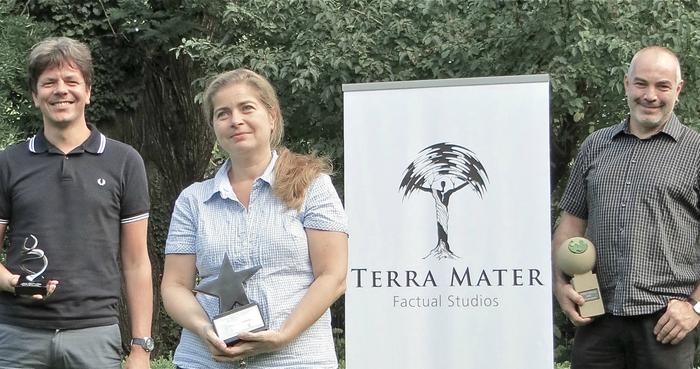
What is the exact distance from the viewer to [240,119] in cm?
315

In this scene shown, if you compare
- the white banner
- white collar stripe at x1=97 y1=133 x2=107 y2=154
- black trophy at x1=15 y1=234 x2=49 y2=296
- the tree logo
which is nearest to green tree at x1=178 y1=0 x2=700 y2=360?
the white banner

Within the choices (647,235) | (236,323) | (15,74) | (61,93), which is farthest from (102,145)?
(15,74)

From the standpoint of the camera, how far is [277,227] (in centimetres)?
311

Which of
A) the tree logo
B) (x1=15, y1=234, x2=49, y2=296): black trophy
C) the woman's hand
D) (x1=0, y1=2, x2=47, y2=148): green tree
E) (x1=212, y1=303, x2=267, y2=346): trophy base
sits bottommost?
the woman's hand

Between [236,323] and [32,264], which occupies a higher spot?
[32,264]

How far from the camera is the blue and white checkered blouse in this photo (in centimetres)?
307

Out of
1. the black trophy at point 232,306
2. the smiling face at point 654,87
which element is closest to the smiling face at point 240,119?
the black trophy at point 232,306

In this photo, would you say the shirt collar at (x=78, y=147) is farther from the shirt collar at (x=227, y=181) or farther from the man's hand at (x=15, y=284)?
the shirt collar at (x=227, y=181)

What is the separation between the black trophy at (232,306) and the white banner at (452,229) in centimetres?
154

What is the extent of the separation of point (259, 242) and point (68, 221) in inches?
28.1

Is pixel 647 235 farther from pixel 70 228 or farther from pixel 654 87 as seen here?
pixel 70 228

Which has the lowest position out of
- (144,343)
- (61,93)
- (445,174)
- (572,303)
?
(144,343)

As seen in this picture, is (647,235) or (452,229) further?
(452,229)

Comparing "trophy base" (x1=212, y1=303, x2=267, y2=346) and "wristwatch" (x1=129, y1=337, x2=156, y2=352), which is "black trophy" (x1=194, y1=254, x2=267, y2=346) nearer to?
"trophy base" (x1=212, y1=303, x2=267, y2=346)
